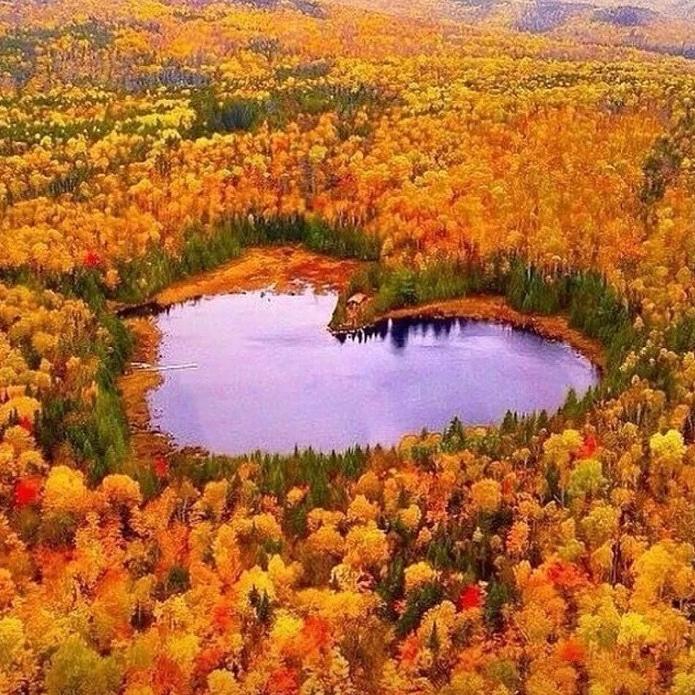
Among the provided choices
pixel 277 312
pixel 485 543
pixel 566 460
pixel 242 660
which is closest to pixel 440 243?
pixel 277 312

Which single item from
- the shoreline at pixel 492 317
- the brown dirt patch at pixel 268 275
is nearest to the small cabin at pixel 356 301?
the shoreline at pixel 492 317

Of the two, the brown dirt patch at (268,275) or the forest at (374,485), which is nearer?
the forest at (374,485)

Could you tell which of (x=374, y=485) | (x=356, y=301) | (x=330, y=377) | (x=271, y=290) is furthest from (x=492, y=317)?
(x=374, y=485)

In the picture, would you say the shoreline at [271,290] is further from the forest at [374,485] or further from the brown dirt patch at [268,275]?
the forest at [374,485]

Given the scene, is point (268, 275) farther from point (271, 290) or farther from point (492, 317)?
point (492, 317)

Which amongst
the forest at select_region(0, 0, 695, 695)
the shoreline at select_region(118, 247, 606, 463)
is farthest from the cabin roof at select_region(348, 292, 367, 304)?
the shoreline at select_region(118, 247, 606, 463)
